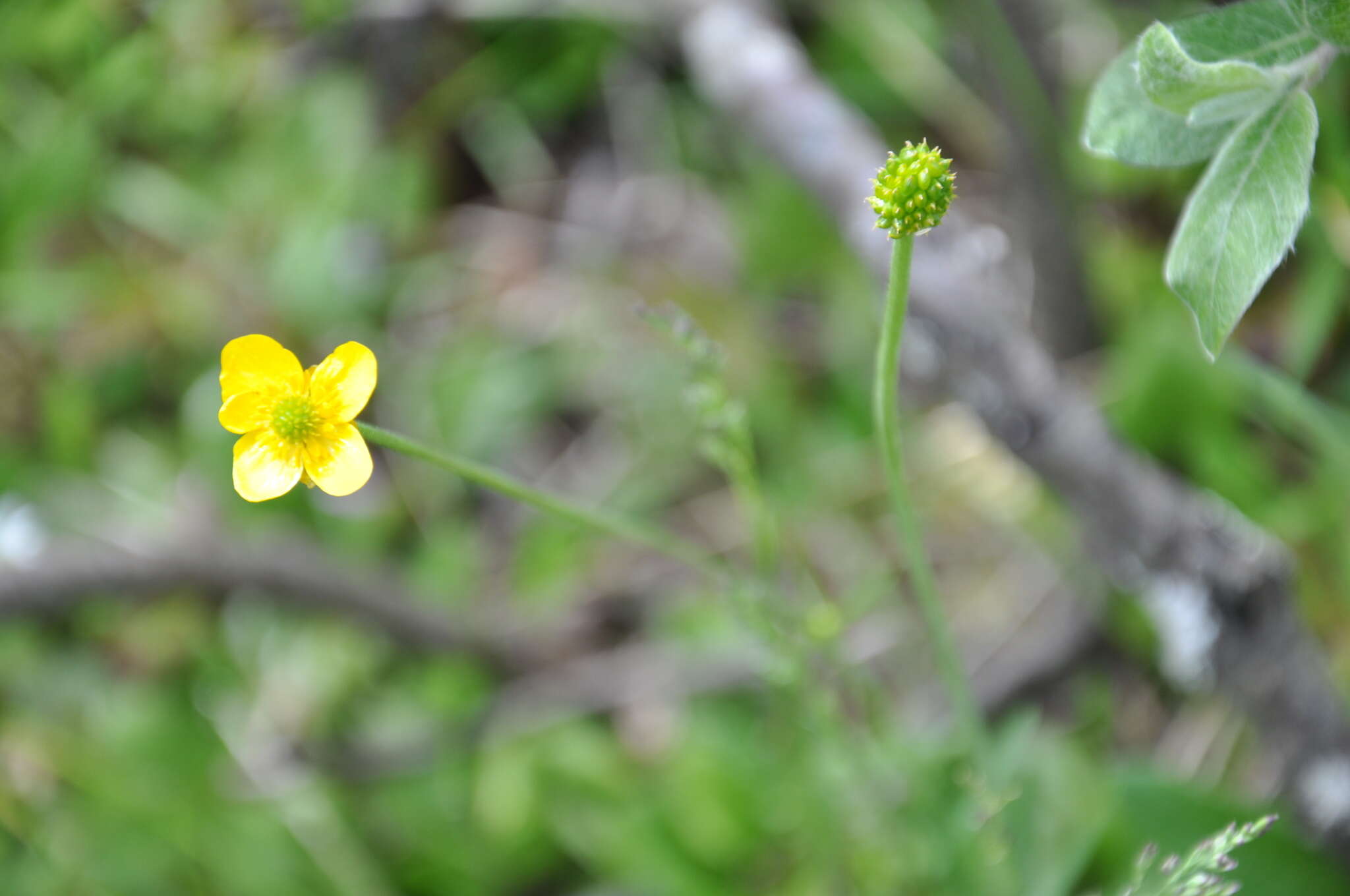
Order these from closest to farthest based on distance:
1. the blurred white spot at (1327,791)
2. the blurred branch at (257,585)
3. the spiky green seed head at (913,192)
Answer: the spiky green seed head at (913,192) < the blurred white spot at (1327,791) < the blurred branch at (257,585)

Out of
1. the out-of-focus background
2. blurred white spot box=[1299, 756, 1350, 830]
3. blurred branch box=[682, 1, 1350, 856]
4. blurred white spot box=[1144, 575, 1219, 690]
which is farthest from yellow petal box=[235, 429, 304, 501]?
blurred white spot box=[1299, 756, 1350, 830]

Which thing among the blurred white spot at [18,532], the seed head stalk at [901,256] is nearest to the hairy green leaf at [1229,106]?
the seed head stalk at [901,256]

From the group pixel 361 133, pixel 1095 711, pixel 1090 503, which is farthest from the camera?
pixel 361 133

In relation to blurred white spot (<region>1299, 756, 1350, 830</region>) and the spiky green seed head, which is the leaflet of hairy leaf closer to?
the spiky green seed head

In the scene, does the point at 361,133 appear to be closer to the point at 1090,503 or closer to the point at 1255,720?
the point at 1090,503

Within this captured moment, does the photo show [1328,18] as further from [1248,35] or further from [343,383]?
[343,383]

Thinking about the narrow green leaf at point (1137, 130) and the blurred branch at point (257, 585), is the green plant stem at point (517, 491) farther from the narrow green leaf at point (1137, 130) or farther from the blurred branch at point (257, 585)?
the blurred branch at point (257, 585)

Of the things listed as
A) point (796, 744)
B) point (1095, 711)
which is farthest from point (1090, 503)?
point (796, 744)
